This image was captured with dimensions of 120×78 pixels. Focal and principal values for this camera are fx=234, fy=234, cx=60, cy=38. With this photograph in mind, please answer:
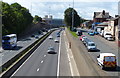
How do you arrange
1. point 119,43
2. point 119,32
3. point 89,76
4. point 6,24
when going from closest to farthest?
point 89,76
point 119,43
point 119,32
point 6,24

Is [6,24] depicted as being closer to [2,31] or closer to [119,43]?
[2,31]

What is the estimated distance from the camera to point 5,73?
2309 centimetres

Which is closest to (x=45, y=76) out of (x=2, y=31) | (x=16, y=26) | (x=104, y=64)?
(x=104, y=64)

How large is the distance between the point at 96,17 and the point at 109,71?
321 ft

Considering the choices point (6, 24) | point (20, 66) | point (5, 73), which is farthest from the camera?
point (6, 24)

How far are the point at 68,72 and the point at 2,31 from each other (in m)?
40.6

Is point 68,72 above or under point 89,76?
under

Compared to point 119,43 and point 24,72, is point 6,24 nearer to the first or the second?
point 119,43

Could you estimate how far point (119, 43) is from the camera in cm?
4922

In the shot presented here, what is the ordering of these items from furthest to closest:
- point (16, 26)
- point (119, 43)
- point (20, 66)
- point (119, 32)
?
1. point (16, 26)
2. point (119, 32)
3. point (119, 43)
4. point (20, 66)

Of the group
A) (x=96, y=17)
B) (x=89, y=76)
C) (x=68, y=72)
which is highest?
(x=96, y=17)

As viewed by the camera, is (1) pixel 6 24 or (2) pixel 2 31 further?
(1) pixel 6 24

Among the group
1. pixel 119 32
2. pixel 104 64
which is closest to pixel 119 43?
pixel 119 32

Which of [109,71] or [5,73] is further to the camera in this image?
[109,71]
